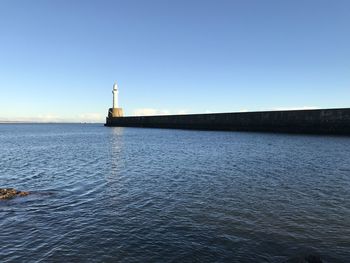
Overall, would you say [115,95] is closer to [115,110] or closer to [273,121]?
[115,110]

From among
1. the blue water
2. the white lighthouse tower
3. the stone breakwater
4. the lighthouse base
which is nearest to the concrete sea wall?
the white lighthouse tower

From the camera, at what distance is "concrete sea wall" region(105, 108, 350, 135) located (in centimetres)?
4800

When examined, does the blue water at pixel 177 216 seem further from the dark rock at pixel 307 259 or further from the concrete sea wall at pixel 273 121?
the concrete sea wall at pixel 273 121

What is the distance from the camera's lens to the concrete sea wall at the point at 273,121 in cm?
4800

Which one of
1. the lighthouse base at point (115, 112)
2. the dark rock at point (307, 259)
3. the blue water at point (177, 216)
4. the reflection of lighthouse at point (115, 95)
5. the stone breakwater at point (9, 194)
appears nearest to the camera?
the dark rock at point (307, 259)

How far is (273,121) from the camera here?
58531 mm

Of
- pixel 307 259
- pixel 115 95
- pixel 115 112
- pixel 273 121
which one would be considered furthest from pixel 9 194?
pixel 115 112

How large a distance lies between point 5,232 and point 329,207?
10.5 meters

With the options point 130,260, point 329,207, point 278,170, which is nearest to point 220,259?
point 130,260

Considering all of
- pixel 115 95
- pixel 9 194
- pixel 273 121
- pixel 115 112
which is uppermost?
pixel 115 95

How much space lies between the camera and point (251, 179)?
16.5 metres

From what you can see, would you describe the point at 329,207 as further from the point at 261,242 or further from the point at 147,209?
the point at 147,209

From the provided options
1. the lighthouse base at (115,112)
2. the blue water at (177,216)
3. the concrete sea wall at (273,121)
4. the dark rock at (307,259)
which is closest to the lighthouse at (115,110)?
the lighthouse base at (115,112)

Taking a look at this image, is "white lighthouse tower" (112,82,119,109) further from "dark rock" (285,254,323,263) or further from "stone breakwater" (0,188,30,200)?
"dark rock" (285,254,323,263)
